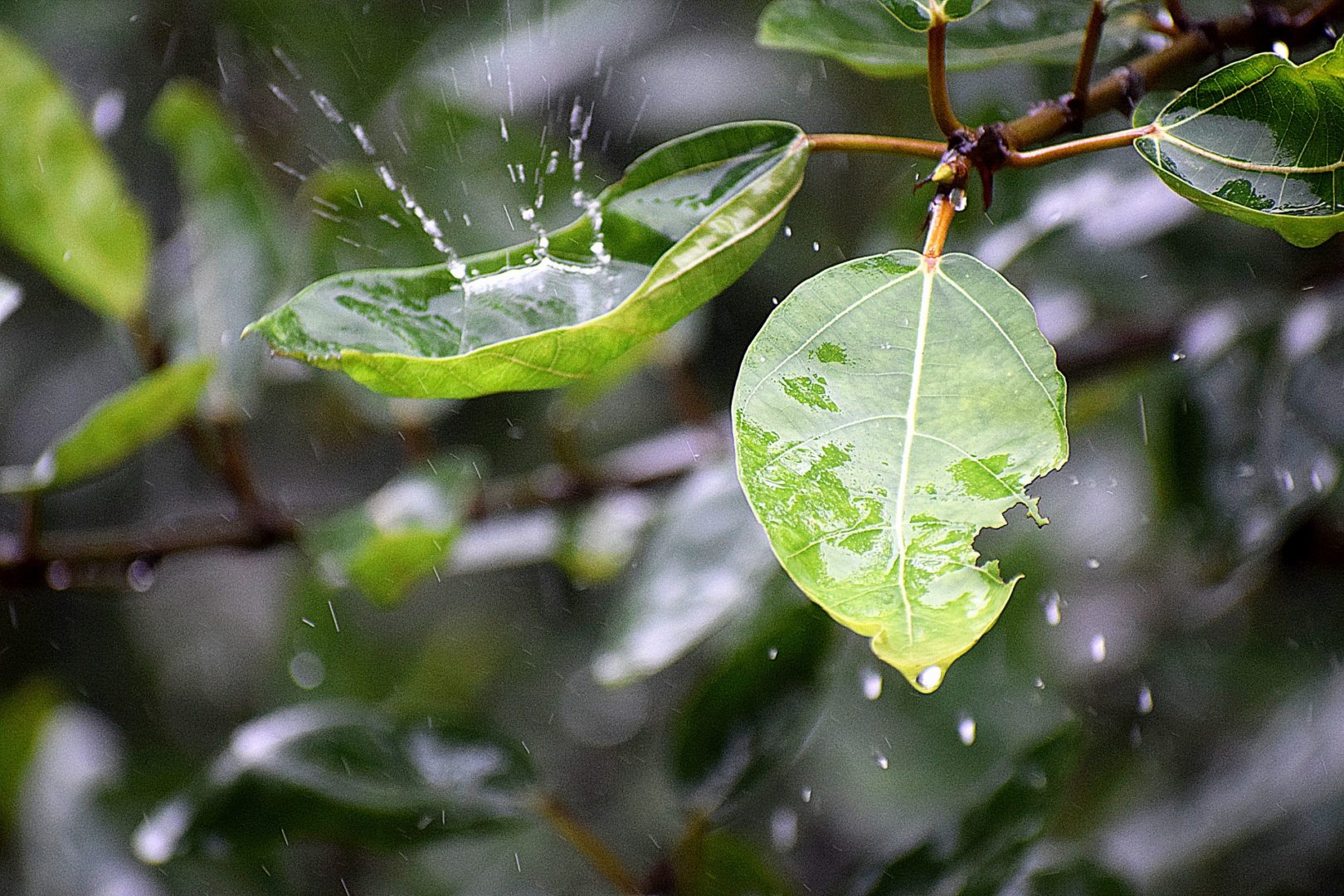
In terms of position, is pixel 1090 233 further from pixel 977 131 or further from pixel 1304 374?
pixel 977 131

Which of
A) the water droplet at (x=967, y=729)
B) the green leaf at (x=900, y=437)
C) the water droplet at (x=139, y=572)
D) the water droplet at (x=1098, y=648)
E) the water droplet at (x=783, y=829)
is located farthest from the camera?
the water droplet at (x=783, y=829)

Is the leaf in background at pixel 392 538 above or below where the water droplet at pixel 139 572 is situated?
above

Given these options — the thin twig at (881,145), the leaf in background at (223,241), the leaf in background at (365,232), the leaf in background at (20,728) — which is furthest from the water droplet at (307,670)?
the thin twig at (881,145)

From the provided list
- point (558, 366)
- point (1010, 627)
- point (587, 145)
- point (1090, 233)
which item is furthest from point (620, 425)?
point (558, 366)

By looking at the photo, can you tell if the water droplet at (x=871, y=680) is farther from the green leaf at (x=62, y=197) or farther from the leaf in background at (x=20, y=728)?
the leaf in background at (x=20, y=728)

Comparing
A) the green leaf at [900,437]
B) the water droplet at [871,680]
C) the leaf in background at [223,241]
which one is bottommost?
the water droplet at [871,680]

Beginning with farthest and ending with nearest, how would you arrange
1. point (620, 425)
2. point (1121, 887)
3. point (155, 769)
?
point (620, 425) → point (155, 769) → point (1121, 887)
